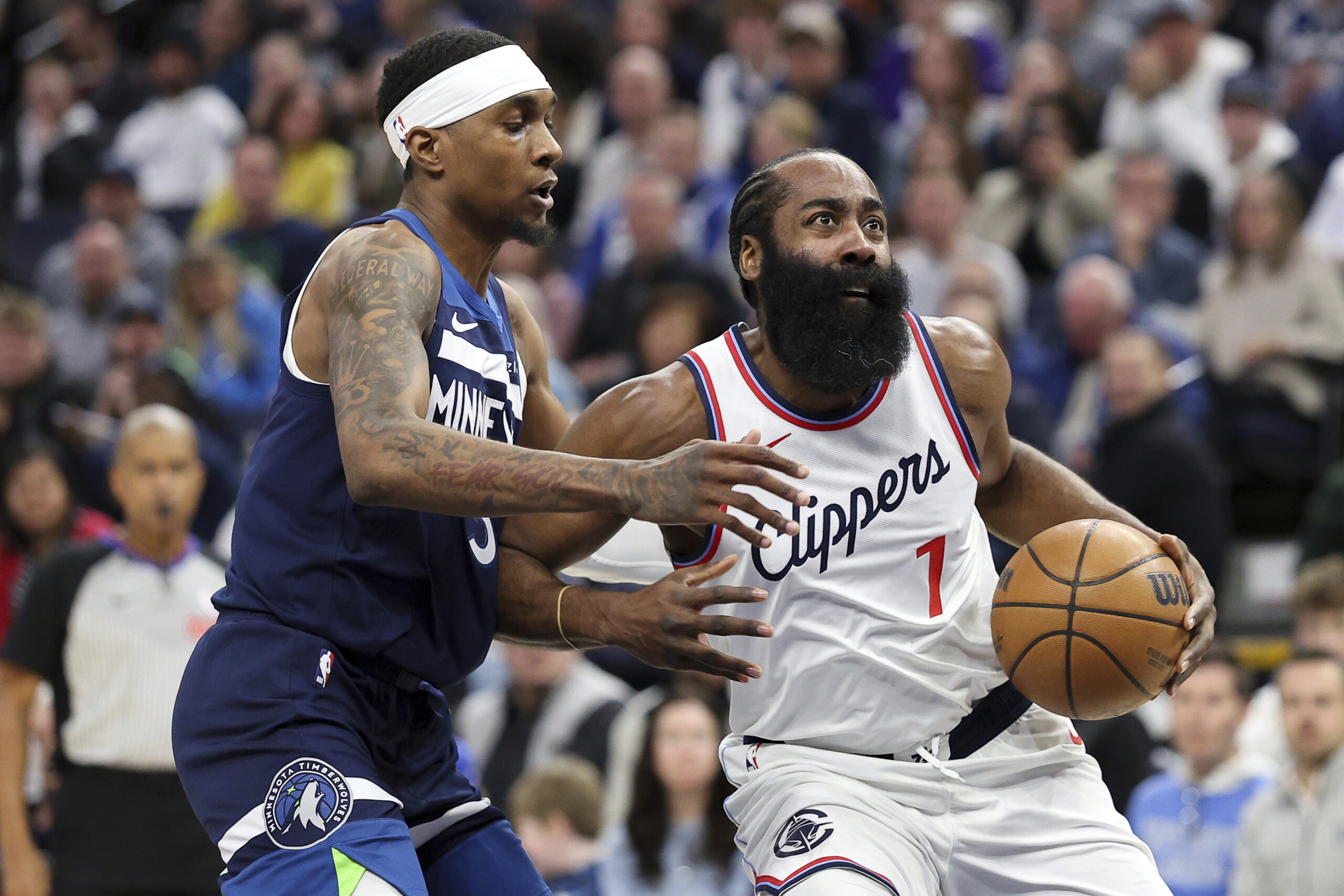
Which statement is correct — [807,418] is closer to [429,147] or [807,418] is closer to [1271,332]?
[429,147]

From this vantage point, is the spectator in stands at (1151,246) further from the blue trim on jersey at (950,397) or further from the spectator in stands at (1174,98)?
the blue trim on jersey at (950,397)

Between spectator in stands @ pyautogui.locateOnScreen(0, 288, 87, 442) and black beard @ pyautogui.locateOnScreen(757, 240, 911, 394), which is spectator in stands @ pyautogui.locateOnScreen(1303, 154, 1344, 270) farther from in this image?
spectator in stands @ pyautogui.locateOnScreen(0, 288, 87, 442)

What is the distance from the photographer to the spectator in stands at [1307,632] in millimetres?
7516

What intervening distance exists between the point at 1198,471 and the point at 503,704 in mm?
3608

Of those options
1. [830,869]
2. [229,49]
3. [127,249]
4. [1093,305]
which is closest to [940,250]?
[1093,305]

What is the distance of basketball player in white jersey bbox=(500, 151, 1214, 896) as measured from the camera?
13.3 feet

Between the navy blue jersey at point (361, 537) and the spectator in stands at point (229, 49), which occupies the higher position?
the navy blue jersey at point (361, 537)

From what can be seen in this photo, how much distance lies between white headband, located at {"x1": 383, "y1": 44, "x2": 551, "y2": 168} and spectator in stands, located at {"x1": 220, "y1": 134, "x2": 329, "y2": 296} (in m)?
8.18

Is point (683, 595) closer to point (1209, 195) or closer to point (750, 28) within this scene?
point (1209, 195)

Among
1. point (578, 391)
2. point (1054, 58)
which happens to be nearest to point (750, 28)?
point (1054, 58)

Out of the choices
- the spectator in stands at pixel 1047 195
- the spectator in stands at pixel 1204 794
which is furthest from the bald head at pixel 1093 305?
the spectator in stands at pixel 1204 794

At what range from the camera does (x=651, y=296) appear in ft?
31.5

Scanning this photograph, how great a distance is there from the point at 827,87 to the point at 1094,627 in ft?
27.8

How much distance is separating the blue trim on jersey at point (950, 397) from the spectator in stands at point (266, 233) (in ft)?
27.6
